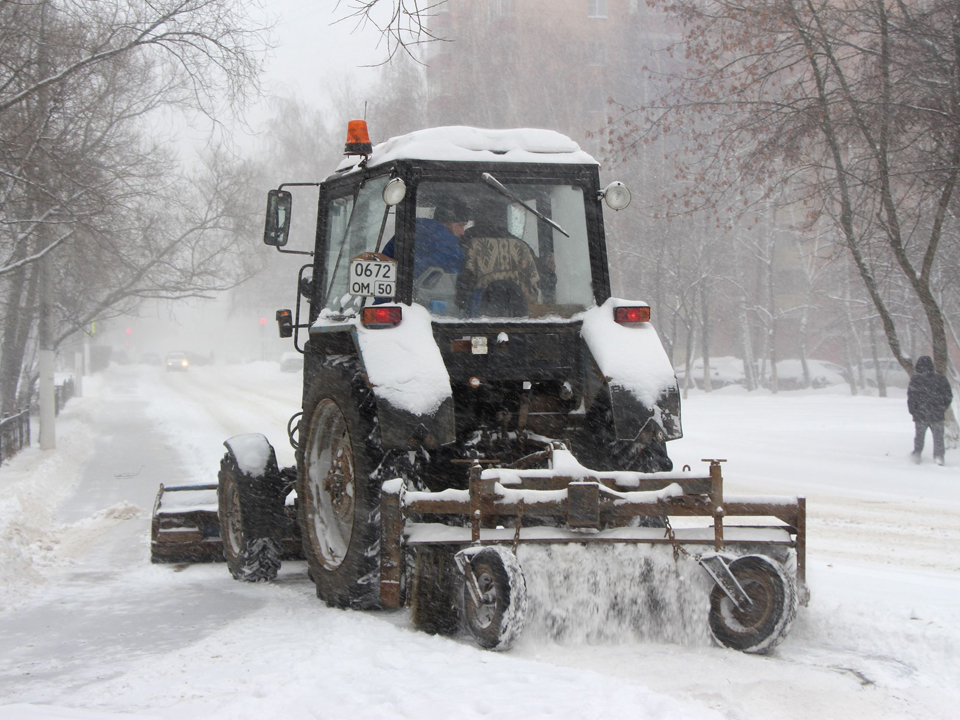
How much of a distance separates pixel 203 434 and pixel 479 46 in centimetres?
1930

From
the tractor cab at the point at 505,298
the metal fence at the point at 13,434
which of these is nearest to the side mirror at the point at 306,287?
the tractor cab at the point at 505,298

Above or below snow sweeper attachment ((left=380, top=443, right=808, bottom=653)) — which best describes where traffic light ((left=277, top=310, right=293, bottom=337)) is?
above

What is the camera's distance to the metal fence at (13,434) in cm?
1586

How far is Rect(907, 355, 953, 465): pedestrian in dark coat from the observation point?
1411 cm

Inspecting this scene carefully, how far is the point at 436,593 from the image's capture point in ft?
16.0

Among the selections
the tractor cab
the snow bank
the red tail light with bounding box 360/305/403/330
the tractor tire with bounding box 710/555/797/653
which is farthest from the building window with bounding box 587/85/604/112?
the tractor tire with bounding box 710/555/797/653

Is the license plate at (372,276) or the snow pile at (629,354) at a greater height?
the license plate at (372,276)

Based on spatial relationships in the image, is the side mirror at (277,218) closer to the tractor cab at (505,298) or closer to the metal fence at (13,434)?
the tractor cab at (505,298)

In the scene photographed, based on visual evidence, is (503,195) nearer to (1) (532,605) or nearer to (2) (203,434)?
(1) (532,605)

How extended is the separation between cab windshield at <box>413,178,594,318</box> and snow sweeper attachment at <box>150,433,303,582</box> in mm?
2049

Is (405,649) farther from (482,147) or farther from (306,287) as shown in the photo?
(306,287)

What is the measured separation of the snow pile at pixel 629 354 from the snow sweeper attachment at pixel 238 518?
251 centimetres

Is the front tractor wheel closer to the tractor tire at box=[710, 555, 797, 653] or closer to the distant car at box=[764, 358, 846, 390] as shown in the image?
the tractor tire at box=[710, 555, 797, 653]

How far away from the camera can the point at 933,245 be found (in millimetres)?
14078
